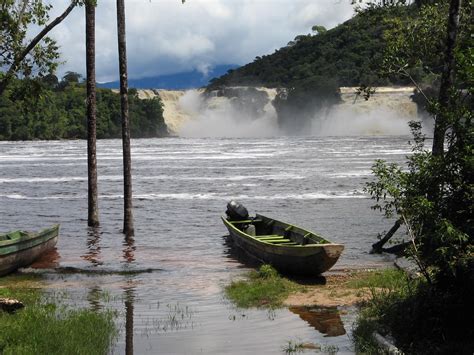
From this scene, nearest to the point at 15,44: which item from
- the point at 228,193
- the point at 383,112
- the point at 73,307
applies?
the point at 73,307

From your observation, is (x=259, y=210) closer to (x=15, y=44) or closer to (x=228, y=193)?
(x=228, y=193)

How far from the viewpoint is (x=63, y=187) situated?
46344 millimetres

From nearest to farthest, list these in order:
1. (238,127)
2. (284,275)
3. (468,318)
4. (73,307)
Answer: (468,318) < (73,307) < (284,275) < (238,127)

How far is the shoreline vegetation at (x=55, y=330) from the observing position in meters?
10.1

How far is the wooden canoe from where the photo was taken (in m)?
15.4

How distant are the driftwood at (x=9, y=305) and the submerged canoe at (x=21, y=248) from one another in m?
4.34

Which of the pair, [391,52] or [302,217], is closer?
[391,52]

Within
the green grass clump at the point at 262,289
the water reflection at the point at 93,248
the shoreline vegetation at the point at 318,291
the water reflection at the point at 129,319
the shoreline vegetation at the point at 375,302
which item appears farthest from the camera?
the water reflection at the point at 93,248

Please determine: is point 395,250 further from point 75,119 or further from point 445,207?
point 75,119

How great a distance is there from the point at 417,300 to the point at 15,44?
10.0 m

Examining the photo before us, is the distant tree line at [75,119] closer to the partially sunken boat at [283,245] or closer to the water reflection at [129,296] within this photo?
the water reflection at [129,296]

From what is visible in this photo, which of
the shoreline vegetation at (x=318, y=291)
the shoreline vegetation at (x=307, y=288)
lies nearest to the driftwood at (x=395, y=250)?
the shoreline vegetation at (x=318, y=291)

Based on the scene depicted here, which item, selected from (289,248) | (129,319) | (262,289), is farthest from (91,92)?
(129,319)

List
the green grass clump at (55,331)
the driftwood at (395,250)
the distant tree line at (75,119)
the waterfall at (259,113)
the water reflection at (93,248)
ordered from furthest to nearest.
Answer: the waterfall at (259,113)
the distant tree line at (75,119)
the water reflection at (93,248)
the driftwood at (395,250)
the green grass clump at (55,331)
